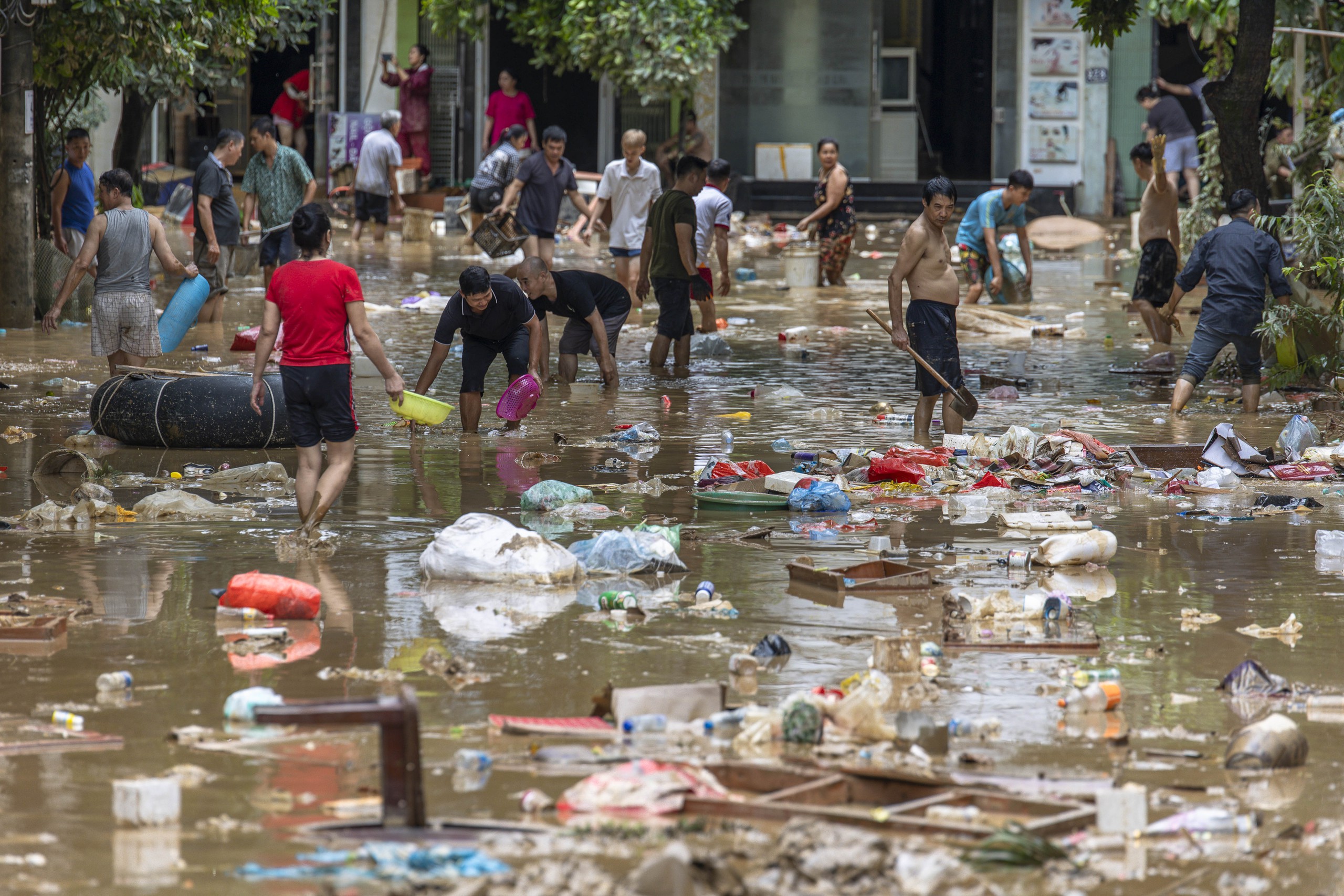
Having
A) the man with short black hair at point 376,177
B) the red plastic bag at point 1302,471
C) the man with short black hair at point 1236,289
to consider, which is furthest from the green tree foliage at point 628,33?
the red plastic bag at point 1302,471

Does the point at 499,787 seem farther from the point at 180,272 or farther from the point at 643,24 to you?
the point at 643,24

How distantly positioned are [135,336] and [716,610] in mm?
5679

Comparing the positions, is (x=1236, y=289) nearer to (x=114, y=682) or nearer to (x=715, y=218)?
(x=715, y=218)

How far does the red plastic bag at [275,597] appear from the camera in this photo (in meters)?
5.62

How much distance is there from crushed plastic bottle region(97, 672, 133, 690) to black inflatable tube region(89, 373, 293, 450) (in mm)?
4160

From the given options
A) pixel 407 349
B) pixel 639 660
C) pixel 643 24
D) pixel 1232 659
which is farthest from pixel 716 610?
pixel 643 24

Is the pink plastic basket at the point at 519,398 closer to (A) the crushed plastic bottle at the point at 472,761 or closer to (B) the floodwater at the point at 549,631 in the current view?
(B) the floodwater at the point at 549,631

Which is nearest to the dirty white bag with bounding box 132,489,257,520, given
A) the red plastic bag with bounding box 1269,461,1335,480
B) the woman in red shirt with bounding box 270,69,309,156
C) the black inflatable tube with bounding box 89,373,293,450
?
the black inflatable tube with bounding box 89,373,293,450

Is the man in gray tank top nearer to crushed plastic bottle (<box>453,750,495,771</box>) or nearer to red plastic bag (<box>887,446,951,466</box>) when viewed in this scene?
red plastic bag (<box>887,446,951,466</box>)

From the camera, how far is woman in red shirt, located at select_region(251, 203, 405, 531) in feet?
22.1

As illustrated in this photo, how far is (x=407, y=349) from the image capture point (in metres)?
12.6

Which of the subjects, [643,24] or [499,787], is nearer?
[499,787]

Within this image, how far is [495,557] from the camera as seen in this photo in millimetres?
6262

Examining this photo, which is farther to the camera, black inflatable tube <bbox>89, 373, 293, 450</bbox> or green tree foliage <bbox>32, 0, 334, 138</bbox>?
green tree foliage <bbox>32, 0, 334, 138</bbox>
